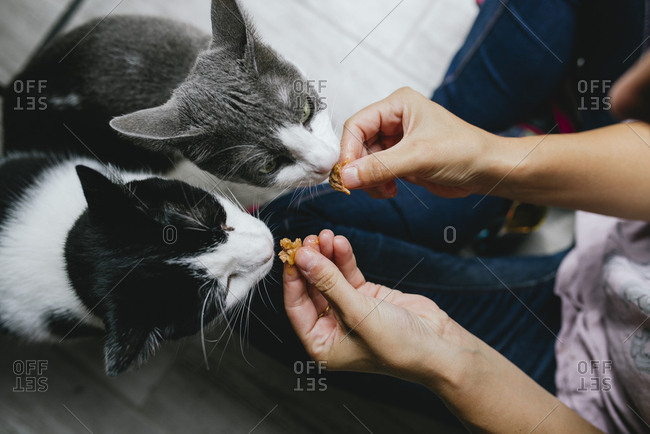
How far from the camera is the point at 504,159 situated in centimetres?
93

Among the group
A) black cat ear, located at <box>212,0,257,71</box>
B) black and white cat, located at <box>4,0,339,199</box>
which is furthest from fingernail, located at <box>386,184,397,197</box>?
black cat ear, located at <box>212,0,257,71</box>

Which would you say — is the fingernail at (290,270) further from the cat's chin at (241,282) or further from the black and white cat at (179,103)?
the black and white cat at (179,103)

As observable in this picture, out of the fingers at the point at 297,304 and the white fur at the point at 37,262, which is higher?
the fingers at the point at 297,304

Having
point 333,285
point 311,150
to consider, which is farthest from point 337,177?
point 333,285

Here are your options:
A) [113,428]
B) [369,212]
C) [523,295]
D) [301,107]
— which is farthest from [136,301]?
[523,295]

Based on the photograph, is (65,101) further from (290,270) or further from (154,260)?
(290,270)

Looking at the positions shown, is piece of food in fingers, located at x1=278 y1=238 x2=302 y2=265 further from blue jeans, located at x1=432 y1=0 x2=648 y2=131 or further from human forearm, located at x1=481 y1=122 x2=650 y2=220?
blue jeans, located at x1=432 y1=0 x2=648 y2=131

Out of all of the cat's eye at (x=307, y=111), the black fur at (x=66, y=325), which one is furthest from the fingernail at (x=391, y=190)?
→ the black fur at (x=66, y=325)

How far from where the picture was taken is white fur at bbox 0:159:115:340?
96cm

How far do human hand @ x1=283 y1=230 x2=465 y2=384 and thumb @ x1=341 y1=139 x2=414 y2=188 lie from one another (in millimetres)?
150

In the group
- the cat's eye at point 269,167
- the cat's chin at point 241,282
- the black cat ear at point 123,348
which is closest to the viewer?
the black cat ear at point 123,348

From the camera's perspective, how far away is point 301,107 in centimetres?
101

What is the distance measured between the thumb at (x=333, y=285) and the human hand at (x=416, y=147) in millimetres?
225

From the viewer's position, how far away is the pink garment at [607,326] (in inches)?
35.8
